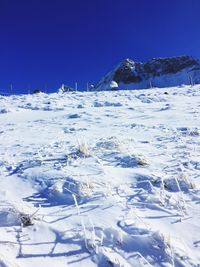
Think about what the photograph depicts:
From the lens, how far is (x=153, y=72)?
549ft

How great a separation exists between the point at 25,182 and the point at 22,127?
6006mm

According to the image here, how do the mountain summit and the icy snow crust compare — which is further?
the mountain summit

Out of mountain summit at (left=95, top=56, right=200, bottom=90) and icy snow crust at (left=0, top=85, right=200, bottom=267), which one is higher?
mountain summit at (left=95, top=56, right=200, bottom=90)

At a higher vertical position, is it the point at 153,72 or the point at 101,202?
the point at 153,72

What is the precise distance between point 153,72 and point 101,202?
167847mm

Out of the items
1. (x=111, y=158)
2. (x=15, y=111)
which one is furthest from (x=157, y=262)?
(x=15, y=111)

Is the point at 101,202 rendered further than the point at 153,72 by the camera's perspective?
No

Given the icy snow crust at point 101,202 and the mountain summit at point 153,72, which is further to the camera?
the mountain summit at point 153,72

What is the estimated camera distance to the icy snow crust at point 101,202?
3.11 m

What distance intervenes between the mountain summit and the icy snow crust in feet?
474

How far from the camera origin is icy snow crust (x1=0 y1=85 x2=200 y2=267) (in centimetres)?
311

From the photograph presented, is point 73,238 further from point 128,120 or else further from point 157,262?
point 128,120

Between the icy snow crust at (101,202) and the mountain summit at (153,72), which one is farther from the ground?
the mountain summit at (153,72)

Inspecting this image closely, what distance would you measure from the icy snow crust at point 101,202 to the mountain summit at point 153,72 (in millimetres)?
144375
